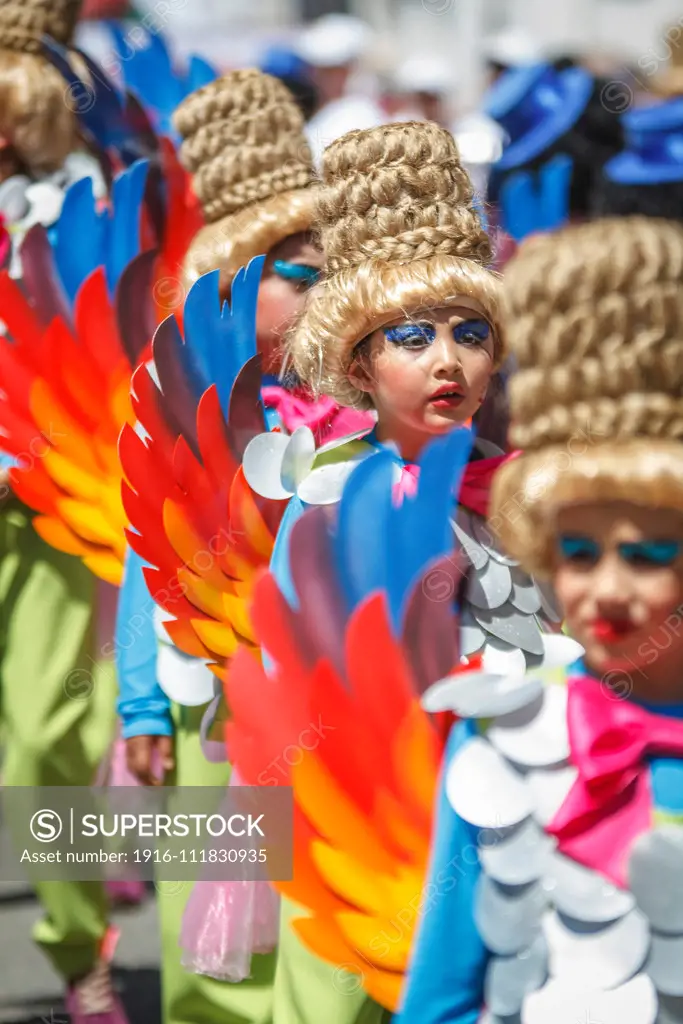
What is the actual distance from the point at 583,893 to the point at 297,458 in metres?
0.98

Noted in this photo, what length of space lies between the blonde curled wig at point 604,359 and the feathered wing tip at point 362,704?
0.17 meters

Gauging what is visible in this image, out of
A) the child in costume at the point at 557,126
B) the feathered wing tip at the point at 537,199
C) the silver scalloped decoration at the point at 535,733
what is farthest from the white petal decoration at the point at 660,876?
the child in costume at the point at 557,126

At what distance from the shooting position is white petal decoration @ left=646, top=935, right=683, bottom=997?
1381 mm

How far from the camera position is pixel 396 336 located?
2105 mm

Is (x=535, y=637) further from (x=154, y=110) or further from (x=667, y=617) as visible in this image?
(x=154, y=110)

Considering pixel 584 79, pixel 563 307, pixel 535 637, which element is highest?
pixel 584 79

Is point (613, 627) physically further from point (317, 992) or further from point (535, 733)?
point (317, 992)

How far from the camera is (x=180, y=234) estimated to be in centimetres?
332

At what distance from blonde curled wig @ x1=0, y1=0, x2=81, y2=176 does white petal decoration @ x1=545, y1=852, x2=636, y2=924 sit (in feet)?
8.06

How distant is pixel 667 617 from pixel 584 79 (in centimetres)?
404

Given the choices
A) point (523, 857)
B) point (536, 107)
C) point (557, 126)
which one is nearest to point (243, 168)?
point (523, 857)

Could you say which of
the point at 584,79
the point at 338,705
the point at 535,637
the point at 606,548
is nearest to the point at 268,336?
the point at 535,637

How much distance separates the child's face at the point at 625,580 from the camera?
4.48 ft

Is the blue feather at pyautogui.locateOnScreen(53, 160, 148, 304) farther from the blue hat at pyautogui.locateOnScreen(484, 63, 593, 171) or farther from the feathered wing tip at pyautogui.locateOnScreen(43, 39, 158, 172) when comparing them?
the blue hat at pyautogui.locateOnScreen(484, 63, 593, 171)
